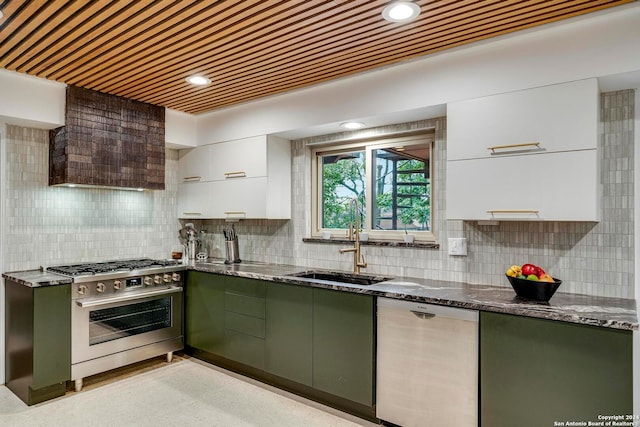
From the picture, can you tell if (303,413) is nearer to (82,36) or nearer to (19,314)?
(19,314)

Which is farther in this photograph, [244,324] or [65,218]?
[65,218]

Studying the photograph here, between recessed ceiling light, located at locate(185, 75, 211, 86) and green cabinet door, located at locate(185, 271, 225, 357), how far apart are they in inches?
62.5

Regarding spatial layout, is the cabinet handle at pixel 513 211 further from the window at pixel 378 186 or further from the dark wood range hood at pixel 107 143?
the dark wood range hood at pixel 107 143

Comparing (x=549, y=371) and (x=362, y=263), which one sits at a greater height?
(x=362, y=263)

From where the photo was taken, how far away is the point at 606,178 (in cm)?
228

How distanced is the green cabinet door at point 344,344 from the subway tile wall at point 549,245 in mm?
653

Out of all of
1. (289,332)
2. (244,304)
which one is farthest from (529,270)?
(244,304)

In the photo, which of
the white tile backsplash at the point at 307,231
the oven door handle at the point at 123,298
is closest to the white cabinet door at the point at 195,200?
the white tile backsplash at the point at 307,231

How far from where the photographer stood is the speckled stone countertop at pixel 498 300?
1.85 meters

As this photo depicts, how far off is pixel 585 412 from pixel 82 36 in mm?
3275

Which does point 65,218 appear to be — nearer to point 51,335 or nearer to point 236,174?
point 51,335

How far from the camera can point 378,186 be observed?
3.37 metres

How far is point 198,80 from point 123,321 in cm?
204

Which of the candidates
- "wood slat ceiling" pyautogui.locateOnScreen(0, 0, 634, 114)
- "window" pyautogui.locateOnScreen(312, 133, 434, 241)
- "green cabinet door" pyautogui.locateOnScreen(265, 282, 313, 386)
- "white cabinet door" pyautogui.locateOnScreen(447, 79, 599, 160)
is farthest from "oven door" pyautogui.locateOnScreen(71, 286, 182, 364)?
"white cabinet door" pyautogui.locateOnScreen(447, 79, 599, 160)
